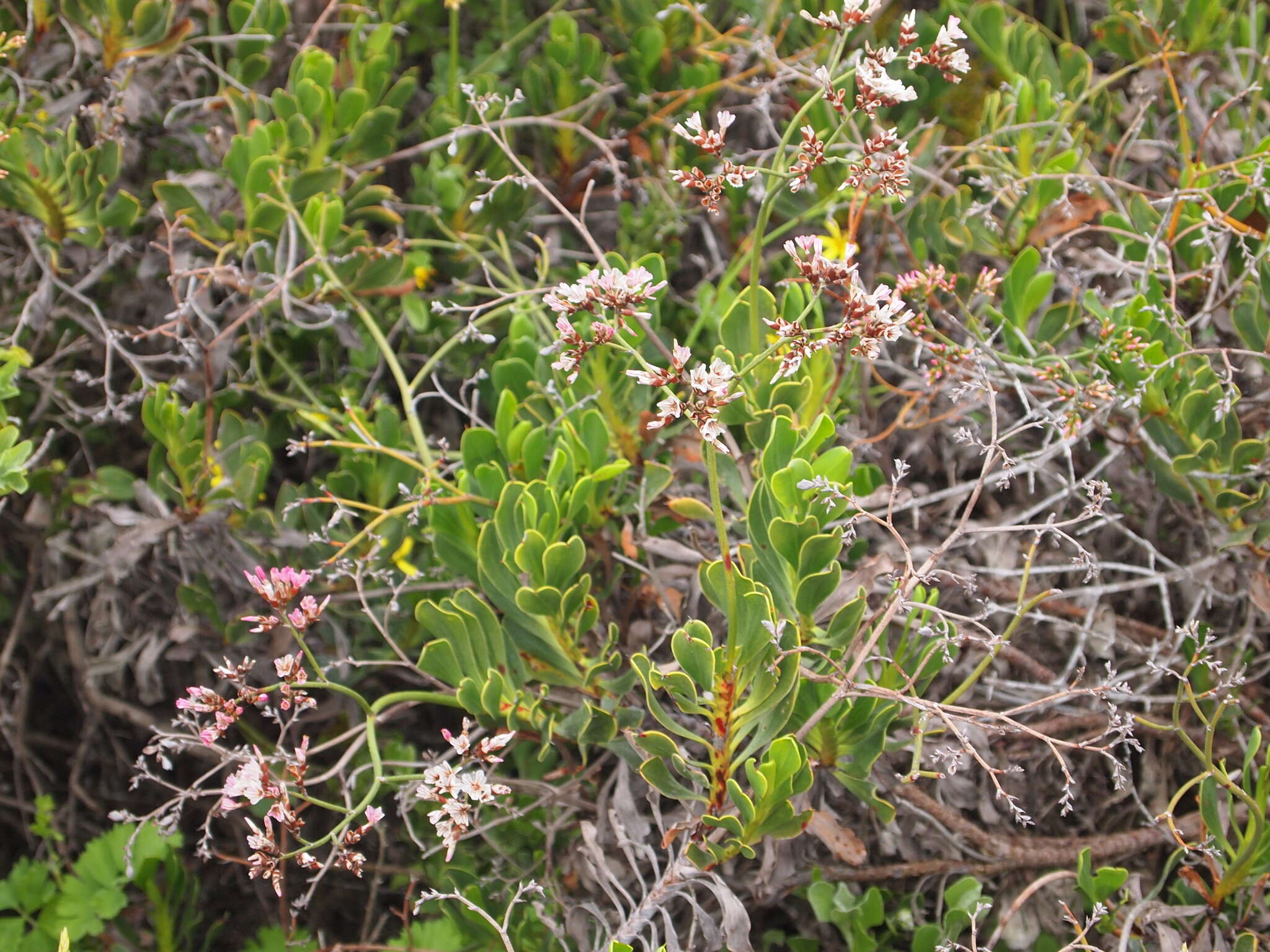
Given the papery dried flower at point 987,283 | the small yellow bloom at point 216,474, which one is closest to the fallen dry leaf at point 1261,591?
the papery dried flower at point 987,283

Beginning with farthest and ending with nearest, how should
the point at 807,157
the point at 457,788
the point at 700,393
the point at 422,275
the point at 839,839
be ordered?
1. the point at 422,275
2. the point at 839,839
3. the point at 457,788
4. the point at 807,157
5. the point at 700,393

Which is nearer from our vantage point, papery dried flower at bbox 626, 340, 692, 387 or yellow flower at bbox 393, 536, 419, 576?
papery dried flower at bbox 626, 340, 692, 387

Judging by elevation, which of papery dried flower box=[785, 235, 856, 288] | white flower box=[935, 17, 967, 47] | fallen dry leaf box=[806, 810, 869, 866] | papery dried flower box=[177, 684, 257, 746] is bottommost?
fallen dry leaf box=[806, 810, 869, 866]

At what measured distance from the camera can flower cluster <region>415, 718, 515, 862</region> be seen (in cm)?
131

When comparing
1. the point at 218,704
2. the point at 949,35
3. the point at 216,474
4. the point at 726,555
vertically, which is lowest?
the point at 216,474

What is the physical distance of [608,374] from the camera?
1.71m

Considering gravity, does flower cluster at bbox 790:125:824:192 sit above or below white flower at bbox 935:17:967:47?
below

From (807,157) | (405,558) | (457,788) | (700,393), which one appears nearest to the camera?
(700,393)

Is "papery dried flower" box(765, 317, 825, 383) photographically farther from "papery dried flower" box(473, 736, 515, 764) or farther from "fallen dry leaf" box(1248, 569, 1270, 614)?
"fallen dry leaf" box(1248, 569, 1270, 614)

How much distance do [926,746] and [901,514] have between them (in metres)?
0.41

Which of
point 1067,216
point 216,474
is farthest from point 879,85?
point 216,474

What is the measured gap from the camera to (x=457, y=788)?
135 centimetres

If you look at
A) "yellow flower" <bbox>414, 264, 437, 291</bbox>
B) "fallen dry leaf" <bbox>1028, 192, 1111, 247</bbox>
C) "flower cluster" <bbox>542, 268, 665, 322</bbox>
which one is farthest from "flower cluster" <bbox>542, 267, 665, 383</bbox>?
"fallen dry leaf" <bbox>1028, 192, 1111, 247</bbox>

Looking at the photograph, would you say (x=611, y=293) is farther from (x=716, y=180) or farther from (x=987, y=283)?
(x=987, y=283)
